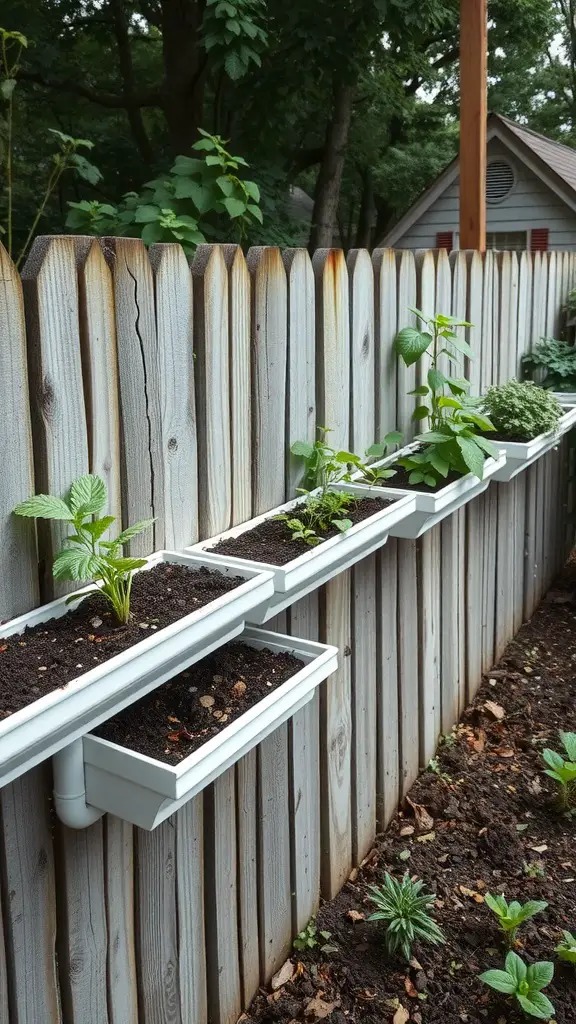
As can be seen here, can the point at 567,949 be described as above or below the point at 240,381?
below

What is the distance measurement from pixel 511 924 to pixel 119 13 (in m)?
11.5

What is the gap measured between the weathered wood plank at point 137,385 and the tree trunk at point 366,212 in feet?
57.0

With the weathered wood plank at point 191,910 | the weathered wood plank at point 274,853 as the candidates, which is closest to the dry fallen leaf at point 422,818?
the weathered wood plank at point 274,853

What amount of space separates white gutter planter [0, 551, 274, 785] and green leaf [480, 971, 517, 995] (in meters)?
1.35

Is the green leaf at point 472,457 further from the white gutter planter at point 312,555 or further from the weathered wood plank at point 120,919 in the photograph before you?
the weathered wood plank at point 120,919

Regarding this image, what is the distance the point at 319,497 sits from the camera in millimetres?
2662

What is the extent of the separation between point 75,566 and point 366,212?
63.5ft

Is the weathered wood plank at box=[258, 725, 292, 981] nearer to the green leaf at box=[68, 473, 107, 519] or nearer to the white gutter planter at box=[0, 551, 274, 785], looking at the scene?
the white gutter planter at box=[0, 551, 274, 785]

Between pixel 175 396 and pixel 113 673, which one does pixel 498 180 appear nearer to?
pixel 175 396

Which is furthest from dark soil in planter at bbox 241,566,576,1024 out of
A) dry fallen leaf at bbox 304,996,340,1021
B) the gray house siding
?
the gray house siding

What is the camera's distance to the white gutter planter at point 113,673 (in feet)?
4.71

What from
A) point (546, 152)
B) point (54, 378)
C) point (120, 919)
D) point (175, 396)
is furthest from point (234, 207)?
point (546, 152)

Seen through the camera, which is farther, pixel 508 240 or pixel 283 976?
pixel 508 240

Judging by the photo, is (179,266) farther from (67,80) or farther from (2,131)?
(67,80)
